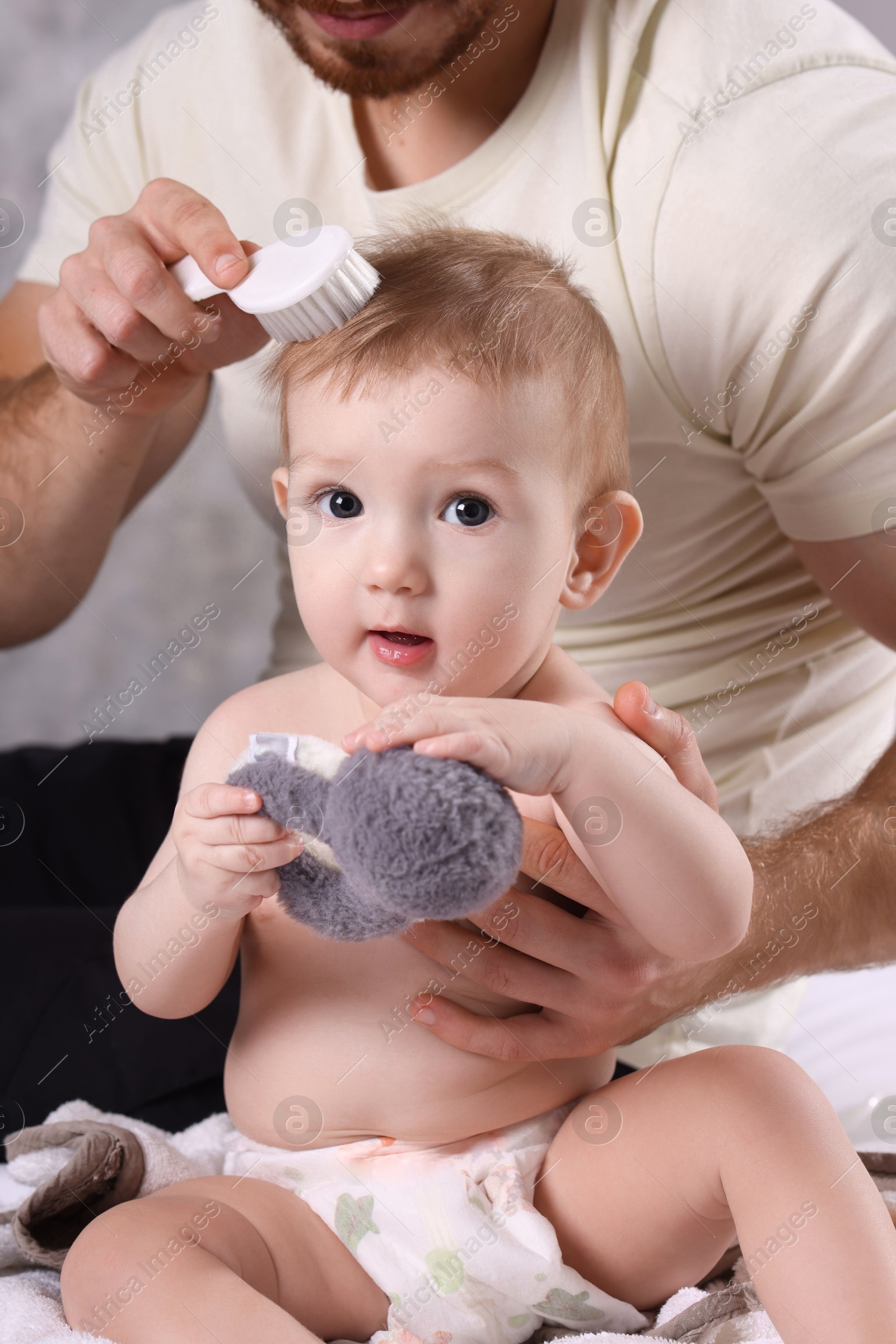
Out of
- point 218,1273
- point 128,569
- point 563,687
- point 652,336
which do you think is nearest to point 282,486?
point 563,687

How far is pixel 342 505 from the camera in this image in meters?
0.58

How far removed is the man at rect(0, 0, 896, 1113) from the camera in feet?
2.28

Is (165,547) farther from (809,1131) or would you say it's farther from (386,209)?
(809,1131)

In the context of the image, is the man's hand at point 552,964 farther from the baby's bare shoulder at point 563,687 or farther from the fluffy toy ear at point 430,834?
the fluffy toy ear at point 430,834

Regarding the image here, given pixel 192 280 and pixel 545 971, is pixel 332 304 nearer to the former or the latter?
pixel 192 280

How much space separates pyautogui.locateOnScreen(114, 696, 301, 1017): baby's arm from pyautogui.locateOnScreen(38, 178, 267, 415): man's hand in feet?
0.77

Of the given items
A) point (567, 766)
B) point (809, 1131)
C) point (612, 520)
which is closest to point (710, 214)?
point (612, 520)

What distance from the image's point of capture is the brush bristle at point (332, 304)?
568 mm

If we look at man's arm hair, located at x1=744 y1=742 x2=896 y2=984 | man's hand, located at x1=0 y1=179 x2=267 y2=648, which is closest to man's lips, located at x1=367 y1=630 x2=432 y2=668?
man's hand, located at x1=0 y1=179 x2=267 y2=648

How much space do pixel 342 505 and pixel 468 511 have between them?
0.22 feet

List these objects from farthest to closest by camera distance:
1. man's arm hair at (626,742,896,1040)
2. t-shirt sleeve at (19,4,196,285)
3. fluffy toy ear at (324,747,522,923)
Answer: t-shirt sleeve at (19,4,196,285)
man's arm hair at (626,742,896,1040)
fluffy toy ear at (324,747,522,923)

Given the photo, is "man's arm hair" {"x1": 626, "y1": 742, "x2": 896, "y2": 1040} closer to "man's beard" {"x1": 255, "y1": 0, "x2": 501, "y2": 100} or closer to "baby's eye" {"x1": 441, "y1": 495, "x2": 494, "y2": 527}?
"baby's eye" {"x1": 441, "y1": 495, "x2": 494, "y2": 527}

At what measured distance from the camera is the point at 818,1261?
53 cm

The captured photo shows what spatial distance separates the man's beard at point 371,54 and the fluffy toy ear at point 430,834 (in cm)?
60
